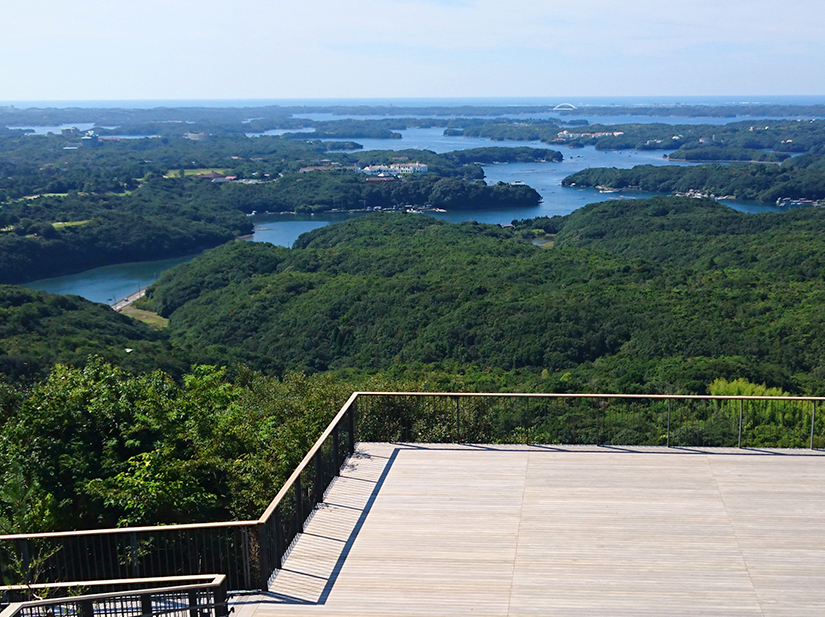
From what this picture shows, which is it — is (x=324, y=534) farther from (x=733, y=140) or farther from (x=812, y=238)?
(x=733, y=140)

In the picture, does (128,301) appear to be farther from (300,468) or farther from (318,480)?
(300,468)

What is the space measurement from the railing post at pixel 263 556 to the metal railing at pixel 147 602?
1.55 ft

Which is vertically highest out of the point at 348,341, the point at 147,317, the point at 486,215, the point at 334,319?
the point at 334,319

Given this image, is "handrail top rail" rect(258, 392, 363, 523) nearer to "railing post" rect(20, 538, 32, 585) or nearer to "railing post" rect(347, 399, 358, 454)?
"railing post" rect(347, 399, 358, 454)

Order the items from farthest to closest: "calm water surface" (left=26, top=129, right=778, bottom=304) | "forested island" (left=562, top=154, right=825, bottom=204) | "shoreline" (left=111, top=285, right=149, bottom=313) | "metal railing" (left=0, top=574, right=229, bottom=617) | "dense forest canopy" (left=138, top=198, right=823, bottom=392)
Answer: "forested island" (left=562, top=154, right=825, bottom=204), "calm water surface" (left=26, top=129, right=778, bottom=304), "shoreline" (left=111, top=285, right=149, bottom=313), "dense forest canopy" (left=138, top=198, right=823, bottom=392), "metal railing" (left=0, top=574, right=229, bottom=617)

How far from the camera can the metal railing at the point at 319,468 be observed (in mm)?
5887

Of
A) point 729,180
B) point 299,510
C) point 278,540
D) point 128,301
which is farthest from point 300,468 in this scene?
point 729,180

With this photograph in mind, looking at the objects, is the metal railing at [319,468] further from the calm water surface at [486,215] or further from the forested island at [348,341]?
the calm water surface at [486,215]

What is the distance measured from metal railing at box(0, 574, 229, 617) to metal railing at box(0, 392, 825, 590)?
455mm

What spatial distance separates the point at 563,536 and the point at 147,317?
59.1m

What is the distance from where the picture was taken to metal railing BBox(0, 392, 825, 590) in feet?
19.3

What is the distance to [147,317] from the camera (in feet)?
201

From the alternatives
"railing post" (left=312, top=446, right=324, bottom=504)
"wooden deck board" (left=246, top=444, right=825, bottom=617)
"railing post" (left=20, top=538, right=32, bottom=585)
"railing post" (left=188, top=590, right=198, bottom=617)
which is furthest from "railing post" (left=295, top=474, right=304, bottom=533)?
"railing post" (left=20, top=538, right=32, bottom=585)

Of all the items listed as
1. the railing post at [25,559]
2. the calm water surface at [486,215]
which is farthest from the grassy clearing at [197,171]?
the railing post at [25,559]
